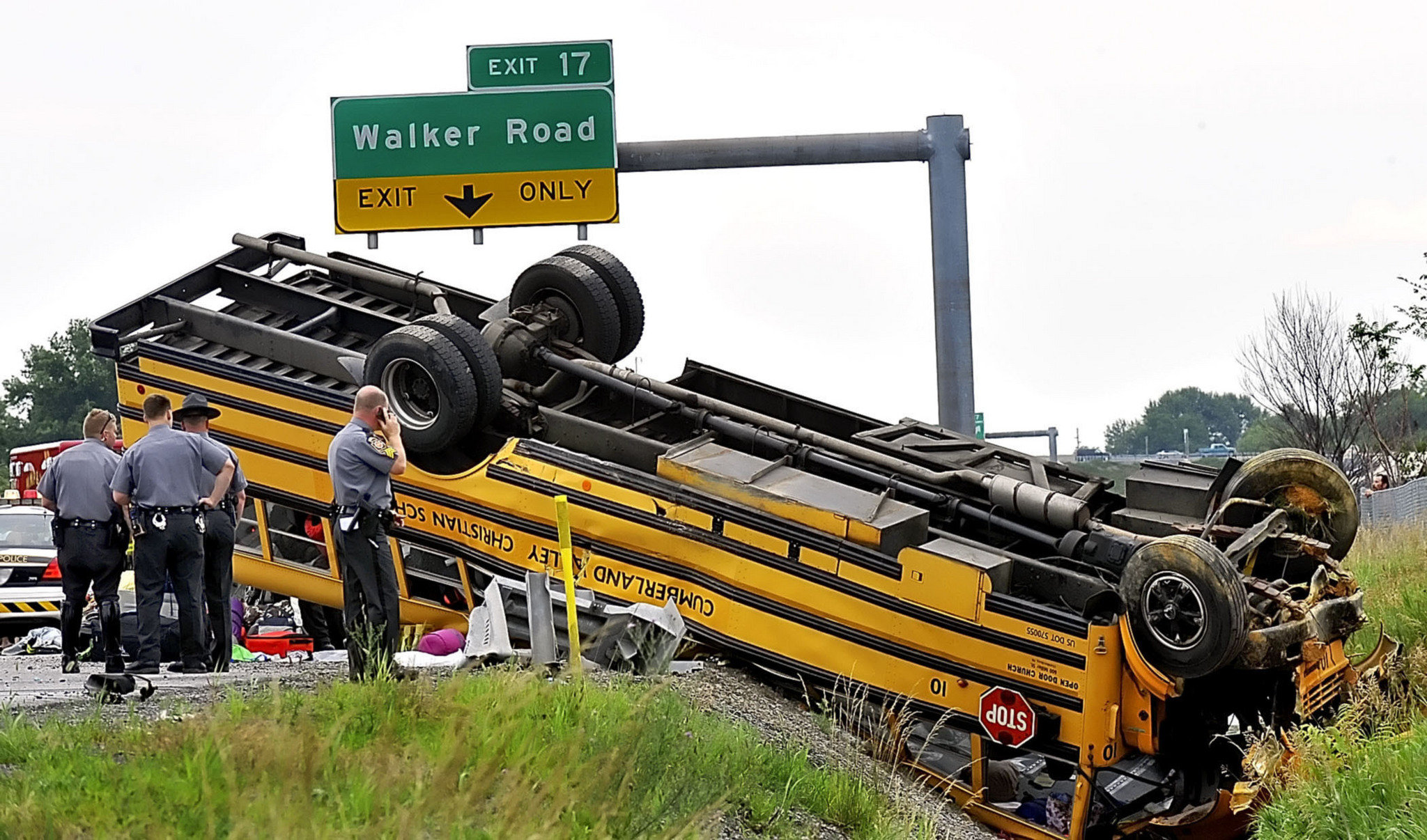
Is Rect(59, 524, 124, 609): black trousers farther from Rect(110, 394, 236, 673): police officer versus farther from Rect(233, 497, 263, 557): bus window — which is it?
Rect(233, 497, 263, 557): bus window

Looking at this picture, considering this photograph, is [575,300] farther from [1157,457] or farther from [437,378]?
[1157,457]

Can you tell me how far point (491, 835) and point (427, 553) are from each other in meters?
5.51

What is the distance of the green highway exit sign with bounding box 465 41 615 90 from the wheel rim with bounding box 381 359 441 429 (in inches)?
234

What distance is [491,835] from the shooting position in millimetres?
4418

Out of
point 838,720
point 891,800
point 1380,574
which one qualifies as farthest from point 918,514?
point 1380,574

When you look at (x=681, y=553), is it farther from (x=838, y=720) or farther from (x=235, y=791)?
(x=235, y=791)

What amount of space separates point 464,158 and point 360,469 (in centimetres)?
727

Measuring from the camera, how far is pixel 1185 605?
7.71 meters

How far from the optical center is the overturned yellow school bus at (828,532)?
7996 mm

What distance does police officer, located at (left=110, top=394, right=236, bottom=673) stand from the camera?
8.53 meters

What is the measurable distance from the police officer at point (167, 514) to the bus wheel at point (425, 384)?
1077mm

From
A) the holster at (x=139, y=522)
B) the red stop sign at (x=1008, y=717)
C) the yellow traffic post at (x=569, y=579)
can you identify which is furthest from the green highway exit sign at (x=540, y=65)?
the red stop sign at (x=1008, y=717)

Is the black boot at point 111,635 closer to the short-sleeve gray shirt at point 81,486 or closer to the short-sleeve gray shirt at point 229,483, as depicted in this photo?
the short-sleeve gray shirt at point 81,486

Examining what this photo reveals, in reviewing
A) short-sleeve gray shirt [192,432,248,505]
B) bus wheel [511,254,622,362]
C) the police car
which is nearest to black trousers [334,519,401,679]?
short-sleeve gray shirt [192,432,248,505]
